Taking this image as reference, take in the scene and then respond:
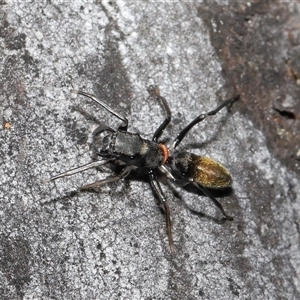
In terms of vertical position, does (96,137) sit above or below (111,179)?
above

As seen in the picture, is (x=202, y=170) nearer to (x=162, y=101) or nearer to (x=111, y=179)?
(x=162, y=101)

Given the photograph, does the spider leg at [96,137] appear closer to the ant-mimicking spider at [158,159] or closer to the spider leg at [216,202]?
the ant-mimicking spider at [158,159]

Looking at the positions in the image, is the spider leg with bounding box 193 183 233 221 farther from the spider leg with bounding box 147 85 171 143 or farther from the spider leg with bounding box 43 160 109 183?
the spider leg with bounding box 43 160 109 183

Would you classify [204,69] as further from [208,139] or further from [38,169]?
[38,169]

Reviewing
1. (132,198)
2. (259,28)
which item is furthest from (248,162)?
(259,28)

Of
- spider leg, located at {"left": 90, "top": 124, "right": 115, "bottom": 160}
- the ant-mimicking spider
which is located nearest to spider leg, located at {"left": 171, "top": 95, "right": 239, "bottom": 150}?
the ant-mimicking spider

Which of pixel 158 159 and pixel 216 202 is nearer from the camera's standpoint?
pixel 216 202

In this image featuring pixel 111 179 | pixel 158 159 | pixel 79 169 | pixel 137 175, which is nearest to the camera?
pixel 79 169

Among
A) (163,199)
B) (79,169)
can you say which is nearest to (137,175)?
(163,199)
